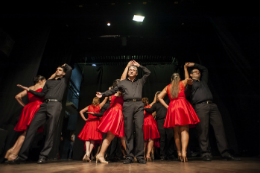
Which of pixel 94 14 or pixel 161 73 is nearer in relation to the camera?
pixel 94 14

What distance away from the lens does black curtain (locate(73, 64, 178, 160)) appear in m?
6.26

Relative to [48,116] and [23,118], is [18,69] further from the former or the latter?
[48,116]

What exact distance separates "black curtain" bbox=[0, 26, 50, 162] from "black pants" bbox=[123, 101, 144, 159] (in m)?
2.36

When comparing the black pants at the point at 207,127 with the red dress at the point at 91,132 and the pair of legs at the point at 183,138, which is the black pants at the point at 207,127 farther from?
the red dress at the point at 91,132

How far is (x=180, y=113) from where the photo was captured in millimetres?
2631

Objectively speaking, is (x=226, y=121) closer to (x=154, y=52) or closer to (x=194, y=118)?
(x=194, y=118)

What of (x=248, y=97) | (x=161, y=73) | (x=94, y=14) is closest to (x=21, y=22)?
(x=94, y=14)

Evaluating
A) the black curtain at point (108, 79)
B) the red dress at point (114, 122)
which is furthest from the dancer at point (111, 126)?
the black curtain at point (108, 79)

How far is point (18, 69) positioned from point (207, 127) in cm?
413

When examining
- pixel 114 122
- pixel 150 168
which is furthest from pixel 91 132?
pixel 150 168

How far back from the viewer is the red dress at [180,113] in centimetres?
258

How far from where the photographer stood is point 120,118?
2578 mm

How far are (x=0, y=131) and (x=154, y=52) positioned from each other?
501 centimetres

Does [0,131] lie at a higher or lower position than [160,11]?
lower
